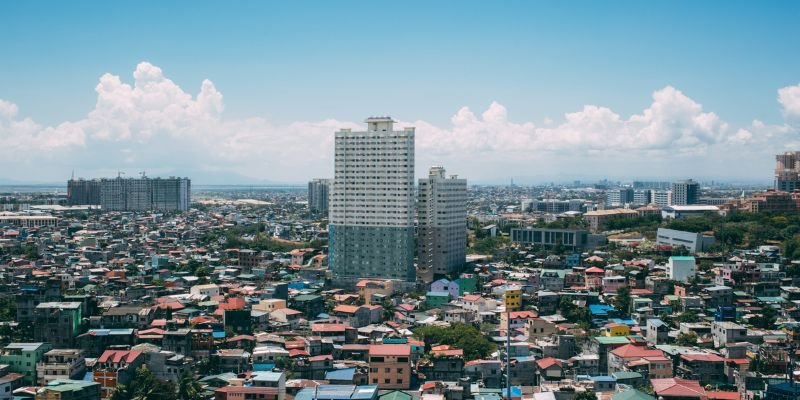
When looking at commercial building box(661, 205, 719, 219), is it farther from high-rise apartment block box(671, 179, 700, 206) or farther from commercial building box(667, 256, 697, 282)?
commercial building box(667, 256, 697, 282)

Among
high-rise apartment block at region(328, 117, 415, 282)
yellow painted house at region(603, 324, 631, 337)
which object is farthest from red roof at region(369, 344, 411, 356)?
high-rise apartment block at region(328, 117, 415, 282)

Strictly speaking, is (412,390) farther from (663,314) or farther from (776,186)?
(776,186)

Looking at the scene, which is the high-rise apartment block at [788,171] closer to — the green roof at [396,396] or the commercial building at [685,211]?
the commercial building at [685,211]

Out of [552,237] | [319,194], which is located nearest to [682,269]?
[552,237]

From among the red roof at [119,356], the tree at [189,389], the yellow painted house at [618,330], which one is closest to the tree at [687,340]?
the yellow painted house at [618,330]

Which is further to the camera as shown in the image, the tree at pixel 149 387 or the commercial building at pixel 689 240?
the commercial building at pixel 689 240

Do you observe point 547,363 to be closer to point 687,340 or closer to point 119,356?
point 687,340

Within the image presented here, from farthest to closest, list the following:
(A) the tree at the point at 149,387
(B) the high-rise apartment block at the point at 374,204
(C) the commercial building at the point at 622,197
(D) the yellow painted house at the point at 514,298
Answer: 1. (C) the commercial building at the point at 622,197
2. (B) the high-rise apartment block at the point at 374,204
3. (D) the yellow painted house at the point at 514,298
4. (A) the tree at the point at 149,387
